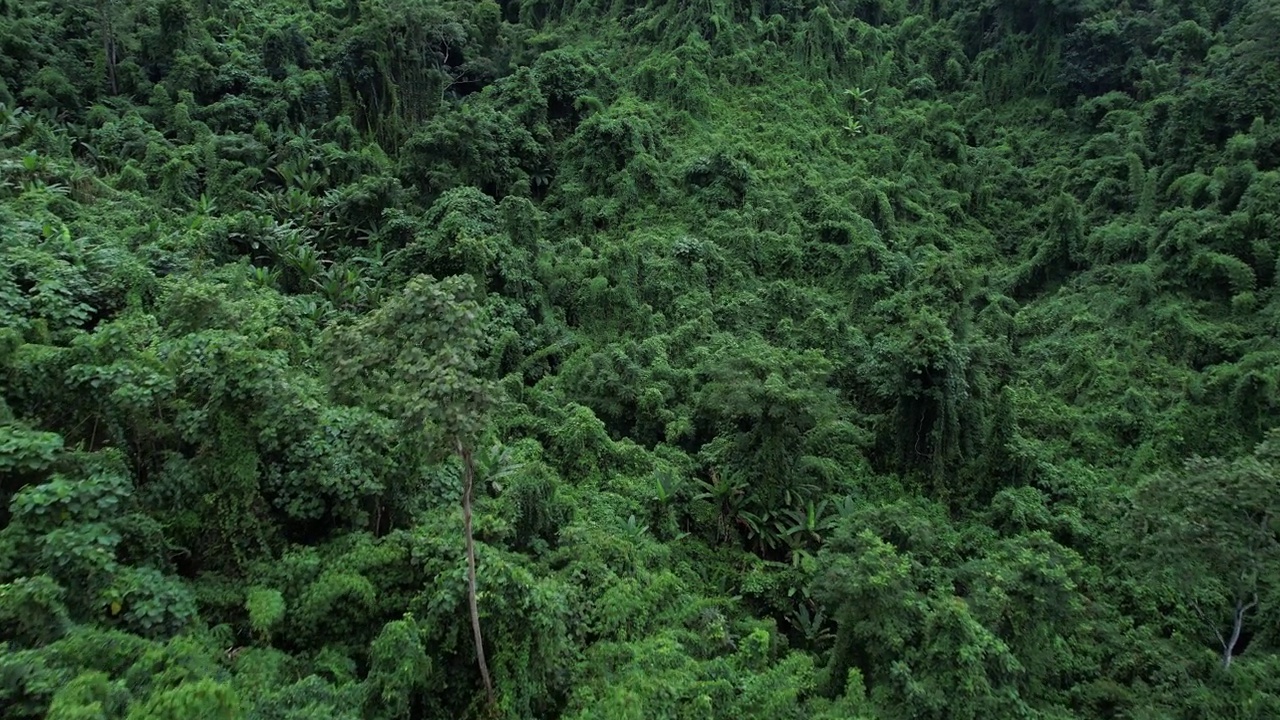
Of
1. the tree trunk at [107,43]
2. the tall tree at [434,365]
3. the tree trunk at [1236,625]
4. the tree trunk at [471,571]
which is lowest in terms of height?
the tree trunk at [1236,625]

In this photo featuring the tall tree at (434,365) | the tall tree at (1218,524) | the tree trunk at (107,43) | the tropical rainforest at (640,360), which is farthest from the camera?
the tree trunk at (107,43)

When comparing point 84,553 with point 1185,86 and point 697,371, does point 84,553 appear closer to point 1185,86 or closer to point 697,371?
point 697,371

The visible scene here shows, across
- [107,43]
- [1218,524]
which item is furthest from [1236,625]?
[107,43]

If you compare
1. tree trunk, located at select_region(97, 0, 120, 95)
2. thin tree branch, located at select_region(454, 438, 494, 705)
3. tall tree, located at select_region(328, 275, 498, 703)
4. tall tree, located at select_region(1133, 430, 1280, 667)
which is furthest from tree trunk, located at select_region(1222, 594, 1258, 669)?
tree trunk, located at select_region(97, 0, 120, 95)

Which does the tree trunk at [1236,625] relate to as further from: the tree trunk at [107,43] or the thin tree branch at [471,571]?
the tree trunk at [107,43]

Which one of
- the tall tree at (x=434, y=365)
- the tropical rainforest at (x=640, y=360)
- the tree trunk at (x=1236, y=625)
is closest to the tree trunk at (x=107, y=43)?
the tropical rainforest at (x=640, y=360)

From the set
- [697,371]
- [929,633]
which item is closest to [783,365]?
[697,371]

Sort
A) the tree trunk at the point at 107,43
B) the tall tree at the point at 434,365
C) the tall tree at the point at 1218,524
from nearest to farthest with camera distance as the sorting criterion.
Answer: the tall tree at the point at 434,365 → the tall tree at the point at 1218,524 → the tree trunk at the point at 107,43

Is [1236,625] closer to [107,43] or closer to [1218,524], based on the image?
[1218,524]
